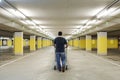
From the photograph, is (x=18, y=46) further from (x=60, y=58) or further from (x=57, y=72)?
(x=57, y=72)

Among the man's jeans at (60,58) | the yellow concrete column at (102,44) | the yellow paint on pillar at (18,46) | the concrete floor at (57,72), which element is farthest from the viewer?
the yellow concrete column at (102,44)

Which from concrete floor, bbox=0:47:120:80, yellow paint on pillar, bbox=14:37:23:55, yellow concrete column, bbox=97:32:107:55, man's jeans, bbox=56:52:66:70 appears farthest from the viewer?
yellow concrete column, bbox=97:32:107:55

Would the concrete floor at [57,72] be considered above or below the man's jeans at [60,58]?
below

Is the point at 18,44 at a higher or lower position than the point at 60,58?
higher

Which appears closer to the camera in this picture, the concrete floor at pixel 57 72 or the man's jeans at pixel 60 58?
the concrete floor at pixel 57 72

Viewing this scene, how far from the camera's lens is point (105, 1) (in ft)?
38.7

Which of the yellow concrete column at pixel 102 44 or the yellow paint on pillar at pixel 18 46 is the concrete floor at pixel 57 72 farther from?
the yellow concrete column at pixel 102 44

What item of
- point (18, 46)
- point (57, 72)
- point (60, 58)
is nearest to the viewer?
point (57, 72)

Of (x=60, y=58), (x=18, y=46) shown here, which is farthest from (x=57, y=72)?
(x=18, y=46)

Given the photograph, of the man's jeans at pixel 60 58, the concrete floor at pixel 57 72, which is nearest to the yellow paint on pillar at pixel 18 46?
the concrete floor at pixel 57 72

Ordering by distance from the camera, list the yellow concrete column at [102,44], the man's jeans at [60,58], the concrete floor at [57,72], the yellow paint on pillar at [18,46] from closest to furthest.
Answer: the concrete floor at [57,72]
the man's jeans at [60,58]
the yellow paint on pillar at [18,46]
the yellow concrete column at [102,44]

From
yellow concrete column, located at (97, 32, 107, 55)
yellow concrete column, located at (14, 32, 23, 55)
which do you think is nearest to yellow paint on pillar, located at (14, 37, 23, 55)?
yellow concrete column, located at (14, 32, 23, 55)


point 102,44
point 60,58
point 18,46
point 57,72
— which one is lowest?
point 57,72

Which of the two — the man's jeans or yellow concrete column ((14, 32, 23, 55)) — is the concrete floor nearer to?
the man's jeans
